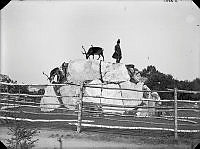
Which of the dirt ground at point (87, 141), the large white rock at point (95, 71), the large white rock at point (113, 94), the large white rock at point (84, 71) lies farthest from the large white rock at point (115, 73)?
the dirt ground at point (87, 141)

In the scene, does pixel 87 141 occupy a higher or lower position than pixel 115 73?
lower

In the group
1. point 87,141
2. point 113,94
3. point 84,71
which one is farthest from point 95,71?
point 87,141

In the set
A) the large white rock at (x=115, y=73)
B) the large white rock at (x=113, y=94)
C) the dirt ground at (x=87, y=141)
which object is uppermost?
the large white rock at (x=115, y=73)

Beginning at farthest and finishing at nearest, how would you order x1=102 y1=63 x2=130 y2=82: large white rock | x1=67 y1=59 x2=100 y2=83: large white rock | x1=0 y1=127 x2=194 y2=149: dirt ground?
1. x1=67 y1=59 x2=100 y2=83: large white rock
2. x1=102 y1=63 x2=130 y2=82: large white rock
3. x1=0 y1=127 x2=194 y2=149: dirt ground

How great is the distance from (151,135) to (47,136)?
2.22 m

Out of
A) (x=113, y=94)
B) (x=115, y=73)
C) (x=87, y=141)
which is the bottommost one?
(x=87, y=141)

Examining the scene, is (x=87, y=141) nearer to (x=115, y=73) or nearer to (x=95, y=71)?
(x=115, y=73)

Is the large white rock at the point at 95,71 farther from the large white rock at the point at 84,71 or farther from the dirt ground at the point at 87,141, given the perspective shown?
the dirt ground at the point at 87,141

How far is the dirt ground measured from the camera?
5.45 m

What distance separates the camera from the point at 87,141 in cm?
566

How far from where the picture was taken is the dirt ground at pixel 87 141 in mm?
5453

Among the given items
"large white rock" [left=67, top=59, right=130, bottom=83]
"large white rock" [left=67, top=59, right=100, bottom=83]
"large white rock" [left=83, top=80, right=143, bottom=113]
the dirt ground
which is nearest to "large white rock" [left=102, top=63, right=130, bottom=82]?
"large white rock" [left=67, top=59, right=130, bottom=83]

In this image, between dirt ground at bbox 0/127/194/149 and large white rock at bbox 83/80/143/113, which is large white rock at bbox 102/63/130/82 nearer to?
large white rock at bbox 83/80/143/113

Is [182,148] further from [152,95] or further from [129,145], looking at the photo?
[152,95]
